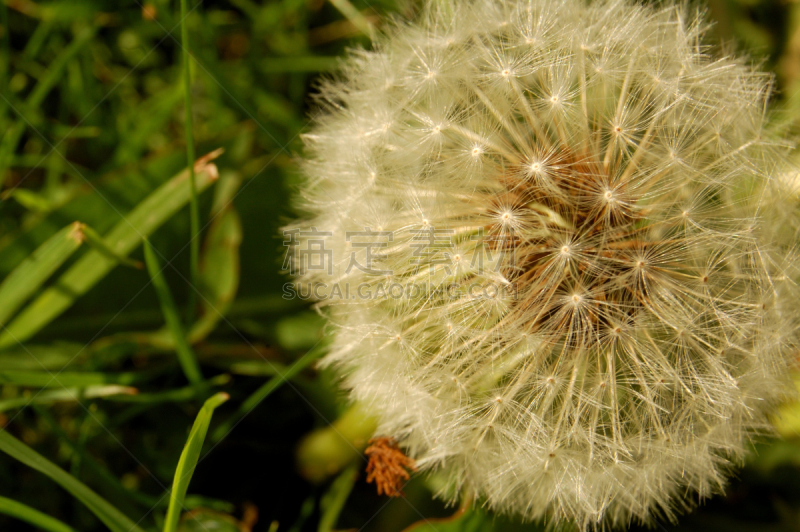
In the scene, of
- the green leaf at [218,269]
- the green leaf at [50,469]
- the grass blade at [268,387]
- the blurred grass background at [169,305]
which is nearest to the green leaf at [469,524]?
the blurred grass background at [169,305]

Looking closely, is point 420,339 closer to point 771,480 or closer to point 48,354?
point 48,354

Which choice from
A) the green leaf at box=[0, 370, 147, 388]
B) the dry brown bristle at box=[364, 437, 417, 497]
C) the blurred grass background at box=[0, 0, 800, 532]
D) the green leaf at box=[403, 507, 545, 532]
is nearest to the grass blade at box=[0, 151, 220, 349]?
the blurred grass background at box=[0, 0, 800, 532]

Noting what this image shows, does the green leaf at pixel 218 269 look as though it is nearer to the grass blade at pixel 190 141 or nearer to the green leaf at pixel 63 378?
the grass blade at pixel 190 141

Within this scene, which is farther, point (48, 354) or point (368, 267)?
point (48, 354)

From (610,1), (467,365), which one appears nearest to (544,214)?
(467,365)

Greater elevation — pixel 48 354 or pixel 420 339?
pixel 420 339

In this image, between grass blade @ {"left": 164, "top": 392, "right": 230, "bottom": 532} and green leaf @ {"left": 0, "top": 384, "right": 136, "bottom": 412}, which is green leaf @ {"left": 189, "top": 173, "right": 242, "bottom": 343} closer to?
green leaf @ {"left": 0, "top": 384, "right": 136, "bottom": 412}

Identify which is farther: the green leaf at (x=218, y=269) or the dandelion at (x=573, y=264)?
the green leaf at (x=218, y=269)

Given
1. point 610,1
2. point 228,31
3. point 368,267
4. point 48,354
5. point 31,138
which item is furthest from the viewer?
point 228,31
